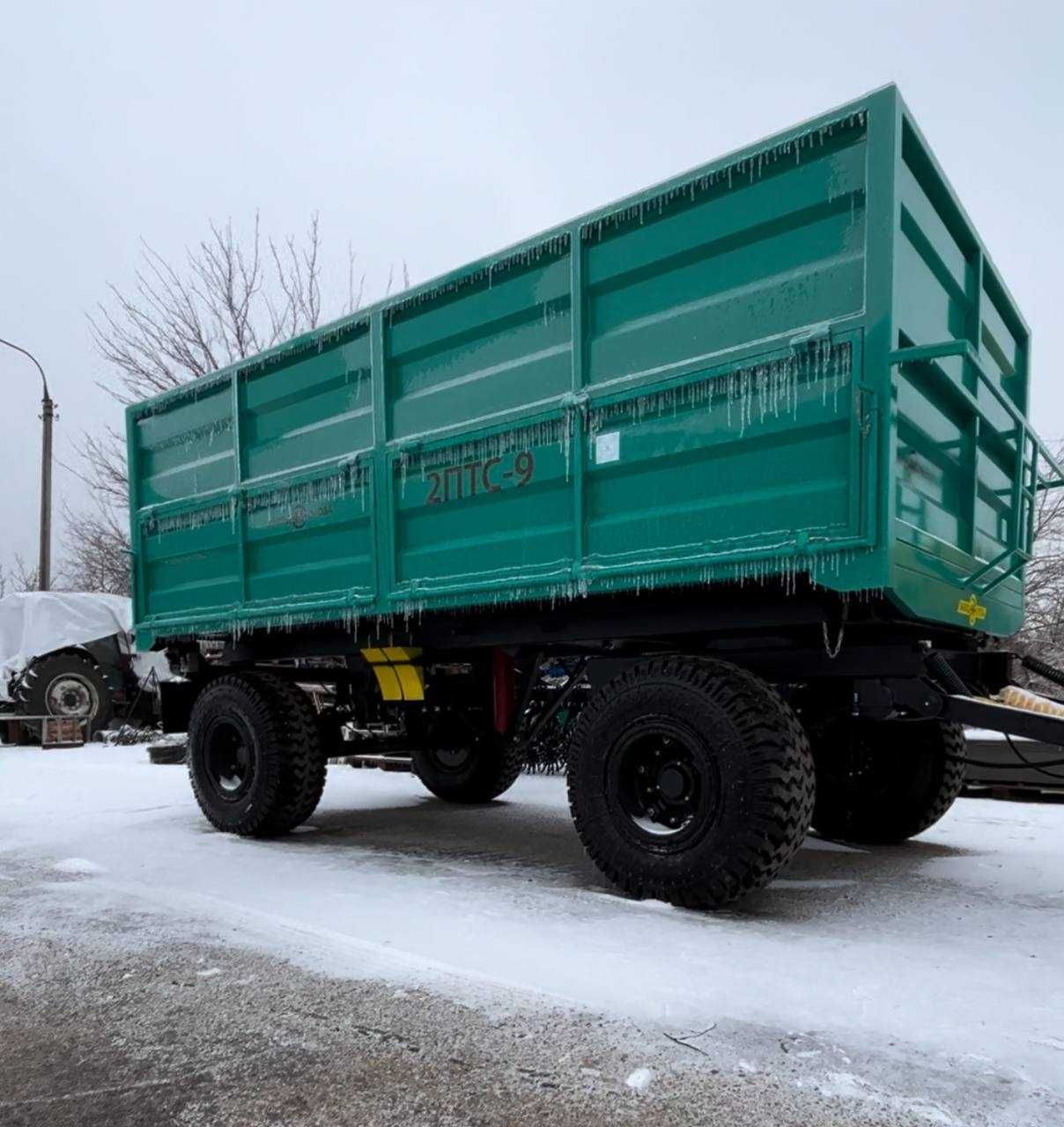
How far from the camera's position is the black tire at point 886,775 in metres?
5.18

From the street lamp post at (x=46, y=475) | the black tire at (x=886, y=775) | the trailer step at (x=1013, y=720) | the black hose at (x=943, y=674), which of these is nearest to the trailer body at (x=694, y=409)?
the black hose at (x=943, y=674)

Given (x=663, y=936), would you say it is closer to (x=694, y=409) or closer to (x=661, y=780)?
(x=661, y=780)

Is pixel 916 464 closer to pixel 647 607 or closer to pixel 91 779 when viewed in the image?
pixel 647 607

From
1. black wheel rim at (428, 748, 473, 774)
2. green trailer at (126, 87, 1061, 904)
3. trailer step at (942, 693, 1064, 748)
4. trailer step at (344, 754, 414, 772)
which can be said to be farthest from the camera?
trailer step at (344, 754, 414, 772)

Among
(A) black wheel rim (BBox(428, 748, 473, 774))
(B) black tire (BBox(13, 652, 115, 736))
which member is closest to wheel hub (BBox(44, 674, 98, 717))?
(B) black tire (BBox(13, 652, 115, 736))

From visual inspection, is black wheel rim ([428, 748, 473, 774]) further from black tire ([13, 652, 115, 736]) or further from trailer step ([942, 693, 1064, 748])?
black tire ([13, 652, 115, 736])

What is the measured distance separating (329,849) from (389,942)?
2036 mm

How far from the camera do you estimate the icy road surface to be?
258cm

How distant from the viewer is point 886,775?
17.6 ft

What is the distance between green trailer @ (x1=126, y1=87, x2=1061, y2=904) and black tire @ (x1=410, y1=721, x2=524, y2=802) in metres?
1.33

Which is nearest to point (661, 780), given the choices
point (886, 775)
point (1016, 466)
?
point (886, 775)

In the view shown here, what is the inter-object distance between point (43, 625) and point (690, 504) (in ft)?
40.7

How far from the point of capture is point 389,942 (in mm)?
3623

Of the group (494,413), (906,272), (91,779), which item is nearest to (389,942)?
(494,413)
